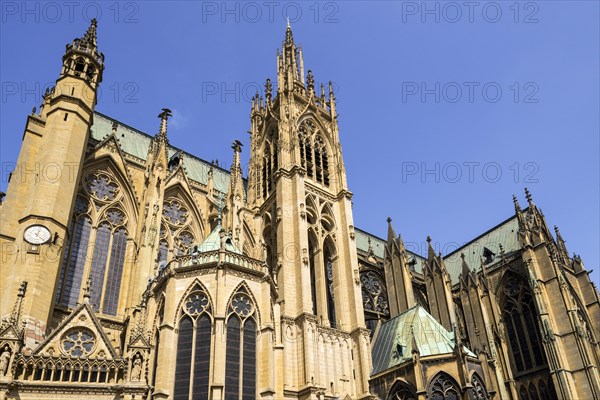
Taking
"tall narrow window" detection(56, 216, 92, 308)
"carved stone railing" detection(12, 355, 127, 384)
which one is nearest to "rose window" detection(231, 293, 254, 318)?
"carved stone railing" detection(12, 355, 127, 384)

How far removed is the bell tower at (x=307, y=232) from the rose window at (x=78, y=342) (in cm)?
864

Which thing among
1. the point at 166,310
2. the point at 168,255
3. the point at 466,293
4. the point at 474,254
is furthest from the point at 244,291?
the point at 474,254

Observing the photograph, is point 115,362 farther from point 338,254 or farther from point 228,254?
point 338,254

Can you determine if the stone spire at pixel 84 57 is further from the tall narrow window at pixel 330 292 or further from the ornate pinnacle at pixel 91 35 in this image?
the tall narrow window at pixel 330 292

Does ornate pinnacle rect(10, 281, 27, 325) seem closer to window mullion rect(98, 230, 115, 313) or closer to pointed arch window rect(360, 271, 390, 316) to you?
window mullion rect(98, 230, 115, 313)

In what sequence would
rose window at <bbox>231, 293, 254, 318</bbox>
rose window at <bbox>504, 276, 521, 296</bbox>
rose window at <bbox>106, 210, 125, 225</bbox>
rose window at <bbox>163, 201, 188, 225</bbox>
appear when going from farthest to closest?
rose window at <bbox>504, 276, 521, 296</bbox> < rose window at <bbox>163, 201, 188, 225</bbox> < rose window at <bbox>106, 210, 125, 225</bbox> < rose window at <bbox>231, 293, 254, 318</bbox>

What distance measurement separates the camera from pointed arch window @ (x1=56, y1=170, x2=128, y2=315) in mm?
27984

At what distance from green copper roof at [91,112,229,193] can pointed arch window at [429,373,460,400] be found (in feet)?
72.9

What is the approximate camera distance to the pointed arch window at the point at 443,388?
1095 inches

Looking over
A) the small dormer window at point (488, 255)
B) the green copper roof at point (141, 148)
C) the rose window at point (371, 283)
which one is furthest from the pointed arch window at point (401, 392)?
the small dormer window at point (488, 255)

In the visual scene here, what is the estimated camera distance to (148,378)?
870 inches

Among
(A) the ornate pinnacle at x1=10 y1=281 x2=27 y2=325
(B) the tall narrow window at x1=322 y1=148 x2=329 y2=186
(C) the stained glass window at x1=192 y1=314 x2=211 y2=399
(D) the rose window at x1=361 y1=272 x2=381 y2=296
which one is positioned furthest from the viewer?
(D) the rose window at x1=361 y1=272 x2=381 y2=296

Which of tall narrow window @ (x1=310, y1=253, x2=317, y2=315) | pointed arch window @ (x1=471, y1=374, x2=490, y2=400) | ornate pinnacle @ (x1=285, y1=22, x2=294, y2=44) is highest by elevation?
ornate pinnacle @ (x1=285, y1=22, x2=294, y2=44)

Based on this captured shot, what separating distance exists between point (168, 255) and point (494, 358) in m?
26.1
